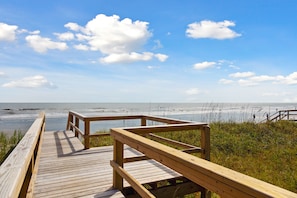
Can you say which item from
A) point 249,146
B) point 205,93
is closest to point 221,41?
point 249,146

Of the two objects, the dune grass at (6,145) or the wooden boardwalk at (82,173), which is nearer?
the wooden boardwalk at (82,173)

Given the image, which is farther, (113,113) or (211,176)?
(113,113)

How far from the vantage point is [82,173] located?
3744mm

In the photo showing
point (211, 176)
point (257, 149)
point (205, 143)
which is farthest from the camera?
point (257, 149)

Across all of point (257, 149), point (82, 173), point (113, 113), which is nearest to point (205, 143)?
point (82, 173)

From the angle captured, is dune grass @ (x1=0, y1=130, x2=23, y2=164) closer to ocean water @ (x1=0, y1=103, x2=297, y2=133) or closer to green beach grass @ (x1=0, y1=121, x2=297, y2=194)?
green beach grass @ (x1=0, y1=121, x2=297, y2=194)

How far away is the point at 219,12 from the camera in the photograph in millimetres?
9188

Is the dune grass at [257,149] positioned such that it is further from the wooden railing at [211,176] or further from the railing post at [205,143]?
the wooden railing at [211,176]

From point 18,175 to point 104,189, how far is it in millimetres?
2105

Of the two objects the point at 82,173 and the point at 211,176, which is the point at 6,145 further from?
the point at 211,176

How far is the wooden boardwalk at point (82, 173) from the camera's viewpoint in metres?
3.03

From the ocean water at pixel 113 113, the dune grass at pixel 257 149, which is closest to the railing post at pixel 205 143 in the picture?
the dune grass at pixel 257 149

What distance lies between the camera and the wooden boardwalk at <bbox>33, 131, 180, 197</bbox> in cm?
303

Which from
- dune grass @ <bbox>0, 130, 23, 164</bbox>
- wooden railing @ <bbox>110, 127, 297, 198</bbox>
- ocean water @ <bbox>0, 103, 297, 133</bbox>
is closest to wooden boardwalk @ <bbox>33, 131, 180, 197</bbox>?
wooden railing @ <bbox>110, 127, 297, 198</bbox>
